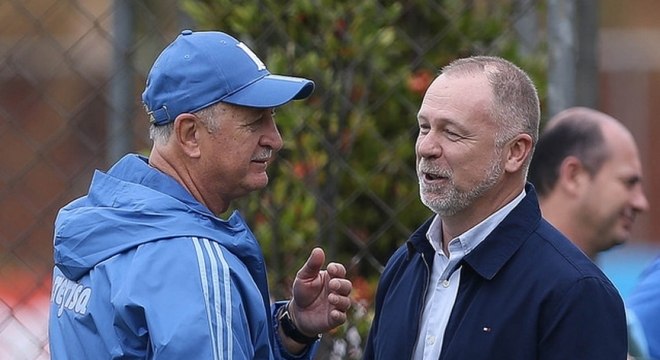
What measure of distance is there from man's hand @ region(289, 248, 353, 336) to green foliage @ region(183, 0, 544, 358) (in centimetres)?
86

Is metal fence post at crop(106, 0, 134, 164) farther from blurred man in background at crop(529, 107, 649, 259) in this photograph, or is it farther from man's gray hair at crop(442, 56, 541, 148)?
man's gray hair at crop(442, 56, 541, 148)

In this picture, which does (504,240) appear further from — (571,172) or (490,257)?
(571,172)

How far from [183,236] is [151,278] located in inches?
4.8

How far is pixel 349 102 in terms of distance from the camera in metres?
3.93

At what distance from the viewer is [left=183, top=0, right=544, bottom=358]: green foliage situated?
153 inches

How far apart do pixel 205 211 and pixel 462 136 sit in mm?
583

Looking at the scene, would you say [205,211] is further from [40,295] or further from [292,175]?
[40,295]

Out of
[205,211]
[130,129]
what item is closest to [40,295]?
[130,129]

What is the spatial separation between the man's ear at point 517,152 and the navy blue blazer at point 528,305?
0.09 meters

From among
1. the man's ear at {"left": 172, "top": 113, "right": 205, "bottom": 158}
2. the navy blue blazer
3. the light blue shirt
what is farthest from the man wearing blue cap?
the navy blue blazer

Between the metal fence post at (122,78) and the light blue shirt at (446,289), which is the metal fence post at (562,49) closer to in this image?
the light blue shirt at (446,289)

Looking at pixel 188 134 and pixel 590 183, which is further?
pixel 590 183

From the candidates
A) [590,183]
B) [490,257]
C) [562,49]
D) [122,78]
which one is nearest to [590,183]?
[590,183]

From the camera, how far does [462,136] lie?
2.83 metres
